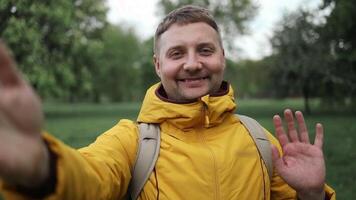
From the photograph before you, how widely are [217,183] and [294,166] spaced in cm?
41

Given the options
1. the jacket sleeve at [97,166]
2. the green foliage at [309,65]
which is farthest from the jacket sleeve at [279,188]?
the green foliage at [309,65]

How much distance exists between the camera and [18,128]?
1265mm

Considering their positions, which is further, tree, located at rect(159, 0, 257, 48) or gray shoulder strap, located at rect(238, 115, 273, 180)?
tree, located at rect(159, 0, 257, 48)

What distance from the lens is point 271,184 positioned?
241 centimetres

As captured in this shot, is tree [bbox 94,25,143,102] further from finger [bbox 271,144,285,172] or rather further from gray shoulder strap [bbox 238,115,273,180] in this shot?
finger [bbox 271,144,285,172]

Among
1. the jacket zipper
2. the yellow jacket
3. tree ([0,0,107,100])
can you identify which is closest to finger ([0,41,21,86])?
the yellow jacket

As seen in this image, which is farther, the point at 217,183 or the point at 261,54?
the point at 261,54

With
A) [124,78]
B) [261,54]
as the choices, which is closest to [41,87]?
[261,54]

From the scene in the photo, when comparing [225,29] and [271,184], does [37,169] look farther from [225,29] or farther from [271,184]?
[225,29]

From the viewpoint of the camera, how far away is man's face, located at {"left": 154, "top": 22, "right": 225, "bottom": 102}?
232 cm

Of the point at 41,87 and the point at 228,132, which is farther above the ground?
the point at 228,132

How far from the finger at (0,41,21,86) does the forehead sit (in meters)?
1.18

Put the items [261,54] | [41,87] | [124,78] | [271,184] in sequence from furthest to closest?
[124,78] → [261,54] → [41,87] → [271,184]

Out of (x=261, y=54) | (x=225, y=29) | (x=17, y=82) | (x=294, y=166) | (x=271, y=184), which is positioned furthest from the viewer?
(x=225, y=29)
